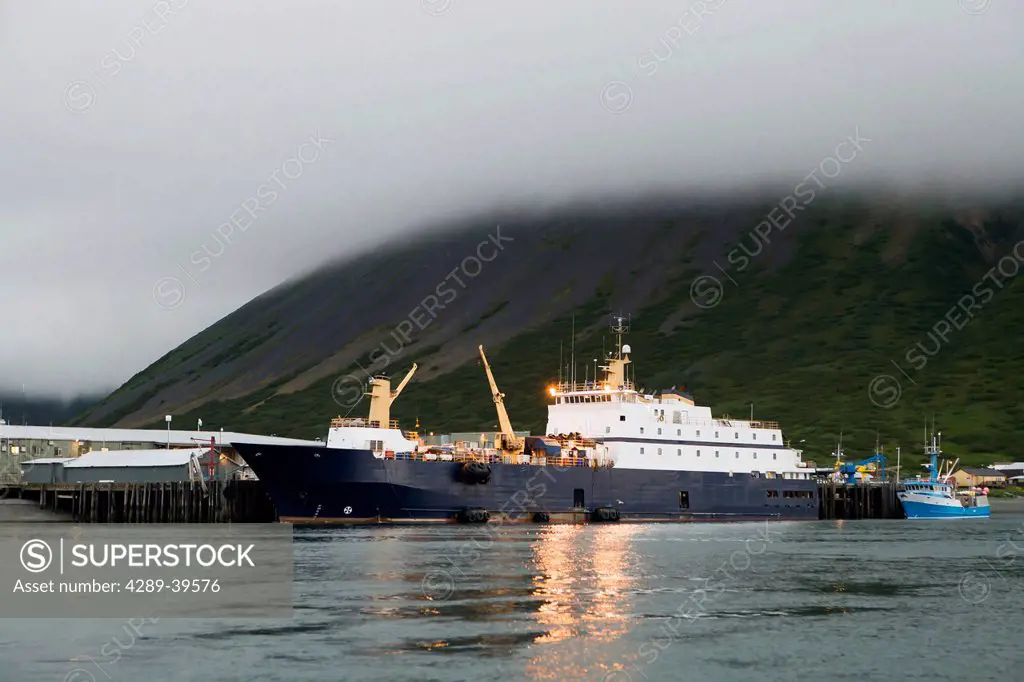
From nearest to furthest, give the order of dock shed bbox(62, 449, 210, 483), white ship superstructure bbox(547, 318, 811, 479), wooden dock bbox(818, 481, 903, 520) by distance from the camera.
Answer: white ship superstructure bbox(547, 318, 811, 479), dock shed bbox(62, 449, 210, 483), wooden dock bbox(818, 481, 903, 520)

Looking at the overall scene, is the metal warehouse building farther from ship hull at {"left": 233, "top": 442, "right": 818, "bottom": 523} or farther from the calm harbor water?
the calm harbor water

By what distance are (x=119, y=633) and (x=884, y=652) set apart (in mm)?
21574

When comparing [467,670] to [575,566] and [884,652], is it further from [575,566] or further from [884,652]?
[575,566]

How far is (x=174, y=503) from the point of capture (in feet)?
319

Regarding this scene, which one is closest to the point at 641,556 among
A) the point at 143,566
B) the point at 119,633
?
the point at 143,566

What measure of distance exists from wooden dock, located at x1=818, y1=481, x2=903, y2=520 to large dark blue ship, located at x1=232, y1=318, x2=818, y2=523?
760cm

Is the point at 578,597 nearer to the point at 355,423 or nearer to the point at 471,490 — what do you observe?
the point at 471,490

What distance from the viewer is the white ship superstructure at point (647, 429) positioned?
95438 mm

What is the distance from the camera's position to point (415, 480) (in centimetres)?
8356

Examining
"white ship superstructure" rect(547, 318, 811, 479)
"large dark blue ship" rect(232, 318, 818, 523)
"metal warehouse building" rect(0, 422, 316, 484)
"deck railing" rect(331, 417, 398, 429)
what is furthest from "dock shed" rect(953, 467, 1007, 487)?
"deck railing" rect(331, 417, 398, 429)

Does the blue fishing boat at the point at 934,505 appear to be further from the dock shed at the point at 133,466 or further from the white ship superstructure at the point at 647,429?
the dock shed at the point at 133,466

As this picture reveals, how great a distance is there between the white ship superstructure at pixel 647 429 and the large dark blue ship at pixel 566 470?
0.10 metres

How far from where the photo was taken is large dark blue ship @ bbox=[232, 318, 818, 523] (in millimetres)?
82000

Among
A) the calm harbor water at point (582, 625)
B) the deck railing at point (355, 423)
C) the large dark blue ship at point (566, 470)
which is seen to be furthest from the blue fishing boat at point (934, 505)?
the calm harbor water at point (582, 625)
